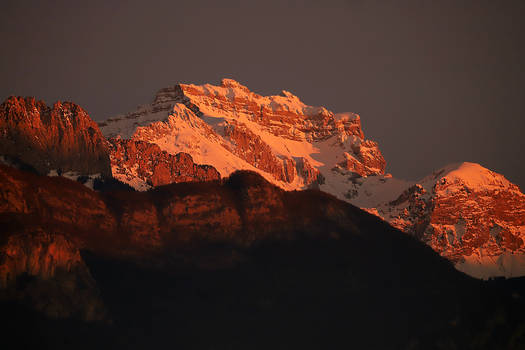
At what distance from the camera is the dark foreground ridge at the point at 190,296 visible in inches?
6275

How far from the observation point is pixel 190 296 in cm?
18275

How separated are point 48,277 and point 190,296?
99.5ft

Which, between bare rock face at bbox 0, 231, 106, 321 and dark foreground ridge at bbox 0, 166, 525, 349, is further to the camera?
dark foreground ridge at bbox 0, 166, 525, 349

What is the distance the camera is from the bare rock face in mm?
157375

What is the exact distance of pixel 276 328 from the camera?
17688 centimetres

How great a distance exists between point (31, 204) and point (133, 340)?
34378 mm

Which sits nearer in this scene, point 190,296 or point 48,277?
point 48,277

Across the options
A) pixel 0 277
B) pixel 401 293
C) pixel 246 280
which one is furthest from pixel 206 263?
pixel 0 277

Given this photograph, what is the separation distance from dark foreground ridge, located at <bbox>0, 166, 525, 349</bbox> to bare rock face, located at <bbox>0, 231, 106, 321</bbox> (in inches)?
7.1

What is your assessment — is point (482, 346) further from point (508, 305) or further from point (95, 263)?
point (95, 263)

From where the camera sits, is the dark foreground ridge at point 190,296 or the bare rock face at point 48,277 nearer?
the bare rock face at point 48,277

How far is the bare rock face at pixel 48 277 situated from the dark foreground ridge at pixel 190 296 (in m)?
0.18

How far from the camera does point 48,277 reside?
161m

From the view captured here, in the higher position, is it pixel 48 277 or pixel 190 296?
pixel 48 277
